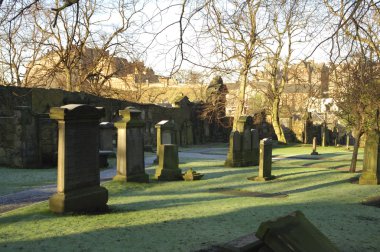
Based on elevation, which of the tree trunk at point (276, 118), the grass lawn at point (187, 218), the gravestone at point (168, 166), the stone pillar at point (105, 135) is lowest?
the grass lawn at point (187, 218)

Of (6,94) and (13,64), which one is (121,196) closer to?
(6,94)

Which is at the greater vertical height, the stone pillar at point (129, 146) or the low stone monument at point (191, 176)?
the stone pillar at point (129, 146)

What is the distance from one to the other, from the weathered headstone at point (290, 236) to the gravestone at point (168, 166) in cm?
751

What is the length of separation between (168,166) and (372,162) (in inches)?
214

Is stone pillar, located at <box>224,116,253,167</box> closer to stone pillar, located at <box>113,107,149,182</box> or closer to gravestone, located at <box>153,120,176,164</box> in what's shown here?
gravestone, located at <box>153,120,176,164</box>

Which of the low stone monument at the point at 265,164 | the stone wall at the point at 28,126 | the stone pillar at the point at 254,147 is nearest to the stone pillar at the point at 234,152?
the stone pillar at the point at 254,147

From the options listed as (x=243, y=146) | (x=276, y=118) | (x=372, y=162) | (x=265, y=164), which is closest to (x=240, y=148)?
(x=243, y=146)

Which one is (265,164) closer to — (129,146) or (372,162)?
(372,162)

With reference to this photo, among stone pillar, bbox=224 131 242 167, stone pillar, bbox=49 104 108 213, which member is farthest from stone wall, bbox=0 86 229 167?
stone pillar, bbox=224 131 242 167

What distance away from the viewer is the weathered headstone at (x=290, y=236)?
3.37 m

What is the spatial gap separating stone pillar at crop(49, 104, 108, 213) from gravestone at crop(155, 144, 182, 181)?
4318 millimetres

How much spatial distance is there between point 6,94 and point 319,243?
13.4 metres

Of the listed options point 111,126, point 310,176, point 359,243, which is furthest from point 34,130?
point 359,243

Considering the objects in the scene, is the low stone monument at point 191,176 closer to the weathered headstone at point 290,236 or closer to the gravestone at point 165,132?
the gravestone at point 165,132
